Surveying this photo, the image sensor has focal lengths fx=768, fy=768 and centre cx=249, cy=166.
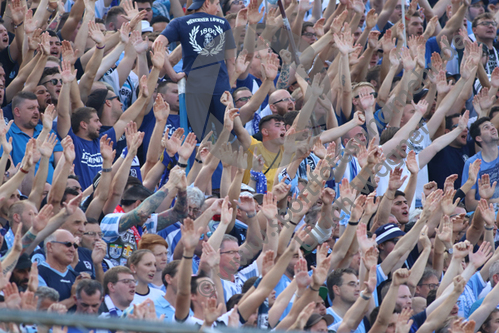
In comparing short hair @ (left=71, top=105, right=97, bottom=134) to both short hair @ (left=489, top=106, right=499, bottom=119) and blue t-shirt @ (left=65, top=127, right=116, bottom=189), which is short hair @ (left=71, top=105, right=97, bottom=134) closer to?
blue t-shirt @ (left=65, top=127, right=116, bottom=189)

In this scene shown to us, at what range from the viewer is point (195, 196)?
19.6 feet

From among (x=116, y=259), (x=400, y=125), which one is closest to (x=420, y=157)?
(x=400, y=125)

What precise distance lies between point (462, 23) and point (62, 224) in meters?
6.84

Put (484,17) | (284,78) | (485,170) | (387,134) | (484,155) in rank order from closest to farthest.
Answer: (387,134) → (485,170) → (484,155) → (284,78) → (484,17)

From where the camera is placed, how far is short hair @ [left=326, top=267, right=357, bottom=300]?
18.7 feet

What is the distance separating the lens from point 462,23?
1022 centimetres

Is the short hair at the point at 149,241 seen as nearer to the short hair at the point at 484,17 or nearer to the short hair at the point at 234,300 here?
the short hair at the point at 234,300

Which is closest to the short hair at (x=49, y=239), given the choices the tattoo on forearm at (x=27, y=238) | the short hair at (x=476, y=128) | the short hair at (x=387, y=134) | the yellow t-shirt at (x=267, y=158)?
the tattoo on forearm at (x=27, y=238)

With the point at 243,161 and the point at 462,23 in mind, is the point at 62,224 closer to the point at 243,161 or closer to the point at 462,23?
the point at 243,161

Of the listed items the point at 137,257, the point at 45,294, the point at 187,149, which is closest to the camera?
the point at 45,294

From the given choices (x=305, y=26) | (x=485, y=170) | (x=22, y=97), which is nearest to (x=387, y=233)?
(x=485, y=170)

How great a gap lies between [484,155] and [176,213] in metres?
3.97

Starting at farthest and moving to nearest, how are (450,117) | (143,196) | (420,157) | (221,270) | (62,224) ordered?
(450,117)
(420,157)
(143,196)
(221,270)
(62,224)

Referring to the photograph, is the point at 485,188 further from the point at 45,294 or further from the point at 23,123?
the point at 45,294
